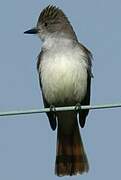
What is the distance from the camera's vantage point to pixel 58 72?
366 inches

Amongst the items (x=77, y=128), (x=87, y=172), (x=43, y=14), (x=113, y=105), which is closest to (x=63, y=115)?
(x=77, y=128)

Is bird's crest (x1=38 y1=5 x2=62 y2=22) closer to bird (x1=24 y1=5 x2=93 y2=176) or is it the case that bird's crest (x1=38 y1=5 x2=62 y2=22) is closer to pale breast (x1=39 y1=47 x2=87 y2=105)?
bird (x1=24 y1=5 x2=93 y2=176)

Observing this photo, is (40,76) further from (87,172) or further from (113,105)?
(113,105)

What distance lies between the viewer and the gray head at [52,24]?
1035 cm

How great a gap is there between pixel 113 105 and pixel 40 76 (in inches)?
134

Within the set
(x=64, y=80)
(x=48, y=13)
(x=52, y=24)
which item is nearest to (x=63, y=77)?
(x=64, y=80)

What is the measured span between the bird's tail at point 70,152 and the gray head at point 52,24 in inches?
49.2

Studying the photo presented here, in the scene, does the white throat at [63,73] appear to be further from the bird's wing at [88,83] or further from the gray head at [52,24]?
the gray head at [52,24]

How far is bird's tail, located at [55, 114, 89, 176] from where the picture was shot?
970 cm

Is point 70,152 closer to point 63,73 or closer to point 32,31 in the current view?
point 63,73

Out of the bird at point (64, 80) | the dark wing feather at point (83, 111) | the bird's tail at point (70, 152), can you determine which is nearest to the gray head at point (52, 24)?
the bird at point (64, 80)

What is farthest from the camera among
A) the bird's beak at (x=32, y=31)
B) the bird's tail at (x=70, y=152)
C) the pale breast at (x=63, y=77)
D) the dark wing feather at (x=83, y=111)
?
the bird's beak at (x=32, y=31)

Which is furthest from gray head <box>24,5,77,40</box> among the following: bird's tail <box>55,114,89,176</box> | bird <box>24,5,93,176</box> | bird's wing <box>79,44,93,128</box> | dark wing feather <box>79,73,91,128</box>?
bird's tail <box>55,114,89,176</box>

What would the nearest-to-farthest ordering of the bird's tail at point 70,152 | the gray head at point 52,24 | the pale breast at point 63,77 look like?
the pale breast at point 63,77 → the bird's tail at point 70,152 → the gray head at point 52,24
